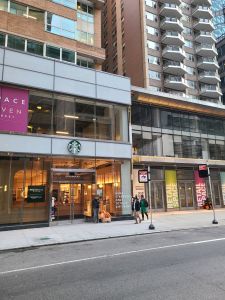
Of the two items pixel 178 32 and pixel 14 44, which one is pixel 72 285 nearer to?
pixel 14 44

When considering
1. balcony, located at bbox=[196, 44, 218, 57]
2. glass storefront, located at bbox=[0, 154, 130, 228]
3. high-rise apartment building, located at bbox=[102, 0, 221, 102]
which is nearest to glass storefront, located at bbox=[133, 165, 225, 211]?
glass storefront, located at bbox=[0, 154, 130, 228]

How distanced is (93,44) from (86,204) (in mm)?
15394

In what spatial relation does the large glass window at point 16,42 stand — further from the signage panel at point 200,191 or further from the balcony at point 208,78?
the balcony at point 208,78

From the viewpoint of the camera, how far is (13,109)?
1825 centimetres

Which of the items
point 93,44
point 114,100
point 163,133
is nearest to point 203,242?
point 114,100

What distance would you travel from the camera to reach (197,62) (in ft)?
190

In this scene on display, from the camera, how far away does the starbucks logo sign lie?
1952cm

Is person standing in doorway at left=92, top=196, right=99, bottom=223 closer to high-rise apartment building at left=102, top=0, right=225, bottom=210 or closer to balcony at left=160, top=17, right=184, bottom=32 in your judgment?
high-rise apartment building at left=102, top=0, right=225, bottom=210

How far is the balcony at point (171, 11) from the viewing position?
53178 millimetres

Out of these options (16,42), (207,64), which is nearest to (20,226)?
(16,42)

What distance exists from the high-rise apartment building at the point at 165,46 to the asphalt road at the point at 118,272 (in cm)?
4123

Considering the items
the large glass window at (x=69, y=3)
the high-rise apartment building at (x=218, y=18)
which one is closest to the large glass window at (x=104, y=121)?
the large glass window at (x=69, y=3)

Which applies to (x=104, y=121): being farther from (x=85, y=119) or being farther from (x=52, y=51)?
(x=52, y=51)

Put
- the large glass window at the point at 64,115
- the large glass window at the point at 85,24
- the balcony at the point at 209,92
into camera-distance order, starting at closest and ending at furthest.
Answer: the large glass window at the point at 64,115 < the large glass window at the point at 85,24 < the balcony at the point at 209,92
